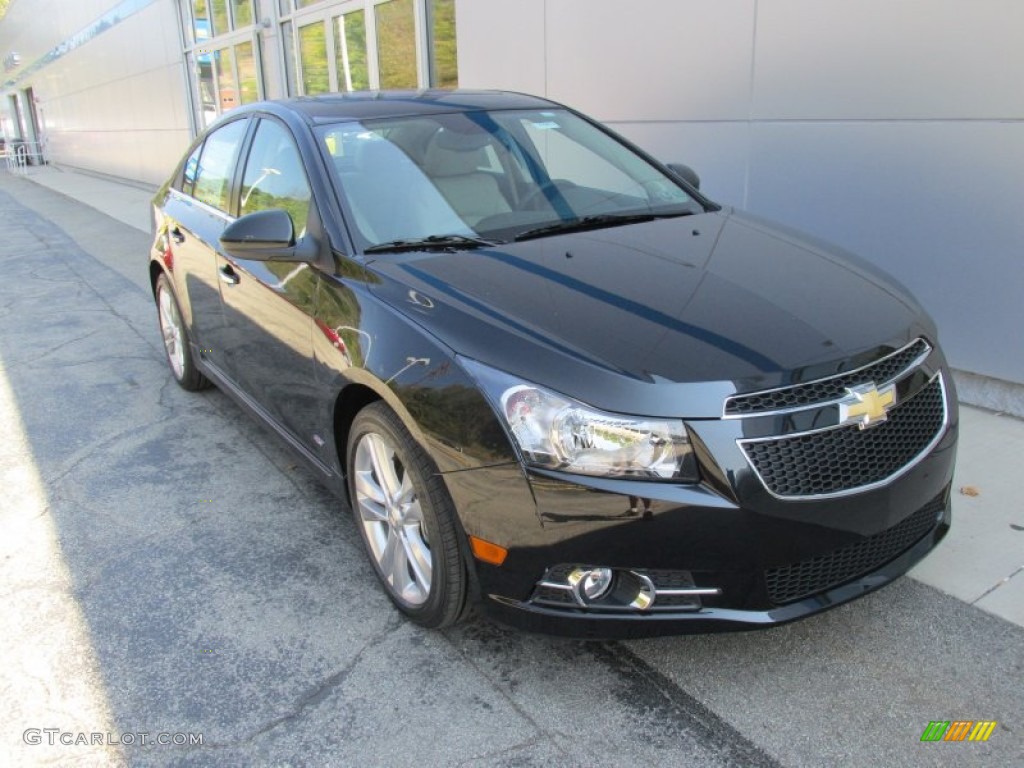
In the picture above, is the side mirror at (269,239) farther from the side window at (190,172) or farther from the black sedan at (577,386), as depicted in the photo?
the side window at (190,172)

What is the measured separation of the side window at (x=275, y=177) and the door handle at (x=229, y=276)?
0.91ft

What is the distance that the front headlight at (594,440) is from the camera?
2.20 meters

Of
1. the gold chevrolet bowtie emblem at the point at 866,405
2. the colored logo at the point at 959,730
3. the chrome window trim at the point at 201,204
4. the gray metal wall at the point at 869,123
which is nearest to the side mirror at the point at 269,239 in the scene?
the chrome window trim at the point at 201,204

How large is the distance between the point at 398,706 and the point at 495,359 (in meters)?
1.10

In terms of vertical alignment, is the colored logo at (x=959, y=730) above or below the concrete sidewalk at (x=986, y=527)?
below

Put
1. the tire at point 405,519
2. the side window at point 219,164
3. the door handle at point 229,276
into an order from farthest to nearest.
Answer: the side window at point 219,164 < the door handle at point 229,276 < the tire at point 405,519

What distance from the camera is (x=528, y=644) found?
2797 millimetres

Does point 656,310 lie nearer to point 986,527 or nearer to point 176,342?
point 986,527

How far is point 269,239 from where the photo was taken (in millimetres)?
3176

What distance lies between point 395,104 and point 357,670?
245 centimetres

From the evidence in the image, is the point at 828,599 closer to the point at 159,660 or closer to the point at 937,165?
the point at 159,660

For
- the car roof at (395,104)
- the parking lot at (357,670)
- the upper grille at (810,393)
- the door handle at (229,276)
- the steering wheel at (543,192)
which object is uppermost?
the car roof at (395,104)

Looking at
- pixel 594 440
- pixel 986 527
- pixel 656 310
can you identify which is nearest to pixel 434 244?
pixel 656 310

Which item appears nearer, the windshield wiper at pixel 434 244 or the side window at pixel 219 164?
the windshield wiper at pixel 434 244
